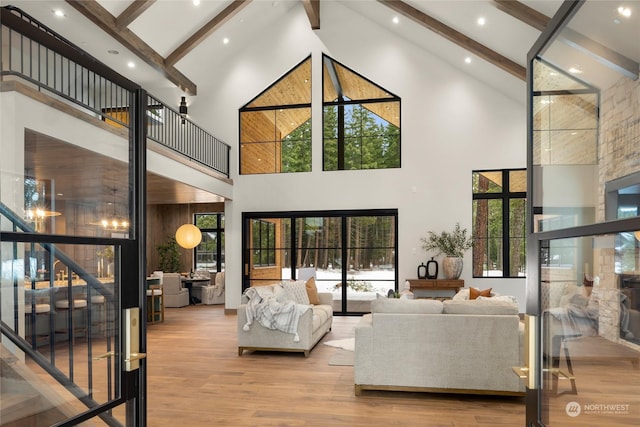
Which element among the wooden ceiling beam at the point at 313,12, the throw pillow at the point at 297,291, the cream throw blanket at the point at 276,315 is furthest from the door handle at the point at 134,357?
the wooden ceiling beam at the point at 313,12

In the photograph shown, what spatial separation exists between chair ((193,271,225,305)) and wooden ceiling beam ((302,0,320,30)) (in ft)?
20.9

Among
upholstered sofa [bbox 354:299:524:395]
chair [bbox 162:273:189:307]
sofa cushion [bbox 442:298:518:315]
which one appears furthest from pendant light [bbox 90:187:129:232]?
chair [bbox 162:273:189:307]

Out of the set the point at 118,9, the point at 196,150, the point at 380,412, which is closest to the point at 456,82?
the point at 196,150

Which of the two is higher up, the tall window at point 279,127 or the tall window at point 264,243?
the tall window at point 279,127

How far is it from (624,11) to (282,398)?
4010 mm

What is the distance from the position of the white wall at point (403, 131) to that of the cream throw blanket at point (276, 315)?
3679mm

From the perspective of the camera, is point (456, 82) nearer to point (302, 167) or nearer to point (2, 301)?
point (302, 167)

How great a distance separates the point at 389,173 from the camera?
9227mm

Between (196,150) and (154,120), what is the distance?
1545 millimetres

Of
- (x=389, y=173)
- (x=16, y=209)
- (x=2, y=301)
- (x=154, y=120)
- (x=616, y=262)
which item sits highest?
(x=154, y=120)

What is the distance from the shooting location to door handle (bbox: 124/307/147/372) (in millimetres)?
2066

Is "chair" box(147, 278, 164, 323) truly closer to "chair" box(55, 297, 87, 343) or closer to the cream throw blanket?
the cream throw blanket

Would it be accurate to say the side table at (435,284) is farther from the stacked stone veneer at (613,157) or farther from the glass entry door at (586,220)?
the stacked stone veneer at (613,157)

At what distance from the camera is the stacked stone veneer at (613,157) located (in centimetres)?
101
